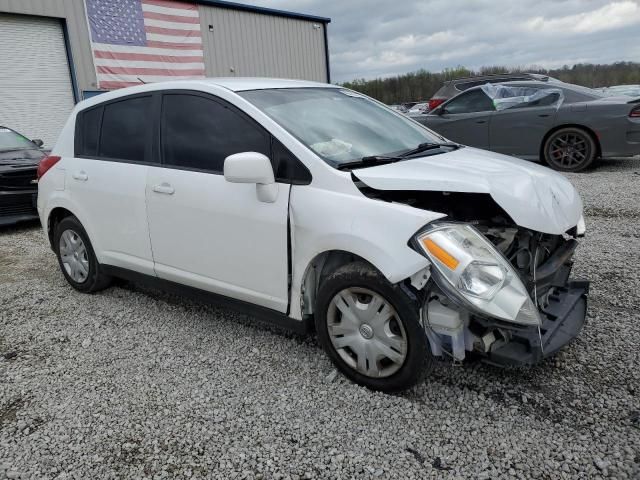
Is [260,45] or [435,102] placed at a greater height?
[260,45]

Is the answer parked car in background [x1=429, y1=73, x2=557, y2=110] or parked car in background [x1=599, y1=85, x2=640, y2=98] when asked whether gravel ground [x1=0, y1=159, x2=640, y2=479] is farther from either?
parked car in background [x1=429, y1=73, x2=557, y2=110]

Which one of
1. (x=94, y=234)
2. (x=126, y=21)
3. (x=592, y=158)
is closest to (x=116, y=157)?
(x=94, y=234)

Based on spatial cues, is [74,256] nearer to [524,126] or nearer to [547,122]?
[524,126]

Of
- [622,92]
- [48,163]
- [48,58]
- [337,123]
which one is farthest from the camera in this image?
[48,58]

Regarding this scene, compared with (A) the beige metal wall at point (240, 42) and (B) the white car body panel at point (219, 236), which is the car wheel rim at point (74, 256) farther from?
(A) the beige metal wall at point (240, 42)

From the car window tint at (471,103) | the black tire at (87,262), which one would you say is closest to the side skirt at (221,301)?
the black tire at (87,262)

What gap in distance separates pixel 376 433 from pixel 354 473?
11.0 inches

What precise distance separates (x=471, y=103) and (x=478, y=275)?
7983 mm

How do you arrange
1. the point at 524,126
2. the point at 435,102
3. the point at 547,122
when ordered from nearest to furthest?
1. the point at 547,122
2. the point at 524,126
3. the point at 435,102

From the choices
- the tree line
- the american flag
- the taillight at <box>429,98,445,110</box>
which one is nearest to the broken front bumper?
the taillight at <box>429,98,445,110</box>

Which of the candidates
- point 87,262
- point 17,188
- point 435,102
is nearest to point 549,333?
point 87,262

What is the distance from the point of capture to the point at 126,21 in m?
14.3

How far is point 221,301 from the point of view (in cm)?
325

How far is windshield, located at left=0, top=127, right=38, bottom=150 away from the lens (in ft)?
25.3
